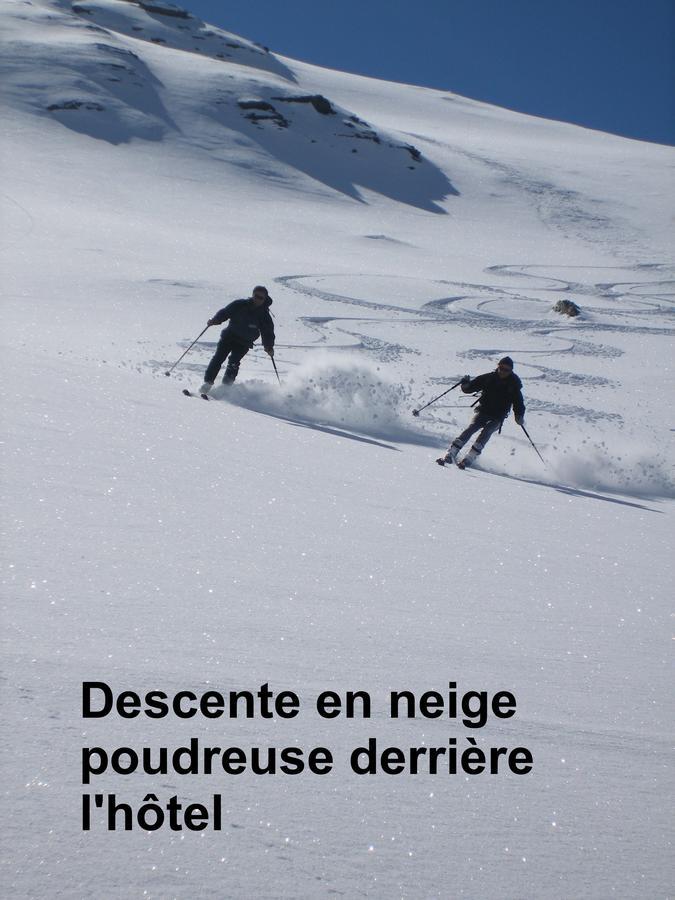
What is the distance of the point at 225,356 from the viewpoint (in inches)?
405

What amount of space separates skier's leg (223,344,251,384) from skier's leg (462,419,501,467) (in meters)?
2.86

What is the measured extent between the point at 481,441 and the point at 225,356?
3.13 m

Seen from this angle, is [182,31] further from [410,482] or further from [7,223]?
[410,482]

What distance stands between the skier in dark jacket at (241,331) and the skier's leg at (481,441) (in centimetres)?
259

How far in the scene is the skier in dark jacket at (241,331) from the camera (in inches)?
403

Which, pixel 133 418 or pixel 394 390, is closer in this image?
pixel 133 418

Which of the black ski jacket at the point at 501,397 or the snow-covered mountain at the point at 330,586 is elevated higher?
the black ski jacket at the point at 501,397

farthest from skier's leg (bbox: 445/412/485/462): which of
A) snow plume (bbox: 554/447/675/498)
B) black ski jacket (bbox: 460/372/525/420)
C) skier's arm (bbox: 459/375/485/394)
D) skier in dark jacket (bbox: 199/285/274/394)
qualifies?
skier in dark jacket (bbox: 199/285/274/394)

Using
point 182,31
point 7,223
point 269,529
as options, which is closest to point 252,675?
point 269,529

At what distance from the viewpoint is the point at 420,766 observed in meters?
2.74

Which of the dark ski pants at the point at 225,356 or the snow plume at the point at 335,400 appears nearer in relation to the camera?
the dark ski pants at the point at 225,356

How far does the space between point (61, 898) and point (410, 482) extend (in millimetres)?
5452

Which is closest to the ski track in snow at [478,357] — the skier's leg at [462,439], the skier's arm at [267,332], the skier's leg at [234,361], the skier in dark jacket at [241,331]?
the skier's leg at [234,361]

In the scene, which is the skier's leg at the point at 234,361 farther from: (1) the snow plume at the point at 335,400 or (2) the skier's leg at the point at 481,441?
(2) the skier's leg at the point at 481,441
